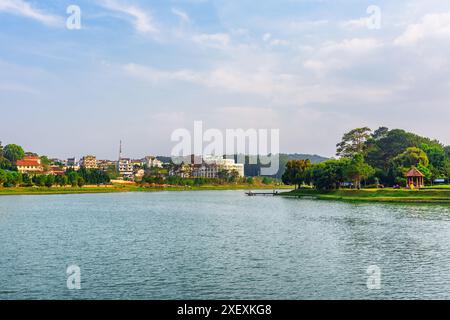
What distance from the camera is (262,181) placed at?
642 ft

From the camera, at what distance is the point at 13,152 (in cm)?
15900

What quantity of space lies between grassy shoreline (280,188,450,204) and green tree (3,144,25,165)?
371 feet

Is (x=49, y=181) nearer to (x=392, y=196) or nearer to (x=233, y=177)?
(x=392, y=196)

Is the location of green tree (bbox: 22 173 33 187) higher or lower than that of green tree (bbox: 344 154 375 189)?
lower

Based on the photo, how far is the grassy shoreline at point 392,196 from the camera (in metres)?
61.1

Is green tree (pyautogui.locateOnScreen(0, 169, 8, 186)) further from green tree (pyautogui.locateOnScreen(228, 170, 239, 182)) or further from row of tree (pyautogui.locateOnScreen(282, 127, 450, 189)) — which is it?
green tree (pyautogui.locateOnScreen(228, 170, 239, 182))

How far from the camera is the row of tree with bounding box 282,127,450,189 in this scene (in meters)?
78.8

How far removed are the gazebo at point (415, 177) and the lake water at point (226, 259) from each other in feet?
107

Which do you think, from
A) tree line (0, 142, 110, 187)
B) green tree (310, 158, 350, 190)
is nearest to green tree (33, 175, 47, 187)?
tree line (0, 142, 110, 187)

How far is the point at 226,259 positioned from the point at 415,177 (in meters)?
58.3

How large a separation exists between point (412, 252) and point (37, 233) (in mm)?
25260

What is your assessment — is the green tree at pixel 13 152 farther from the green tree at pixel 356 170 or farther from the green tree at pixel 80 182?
the green tree at pixel 356 170

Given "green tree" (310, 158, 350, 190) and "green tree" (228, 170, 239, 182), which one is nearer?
"green tree" (310, 158, 350, 190)
